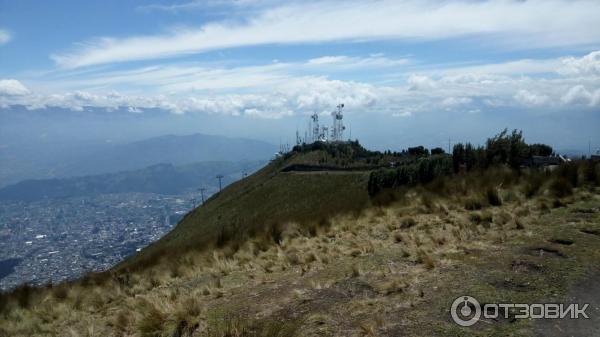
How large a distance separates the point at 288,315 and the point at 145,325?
2245 millimetres

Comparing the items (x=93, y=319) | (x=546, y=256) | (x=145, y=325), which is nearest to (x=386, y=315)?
(x=546, y=256)

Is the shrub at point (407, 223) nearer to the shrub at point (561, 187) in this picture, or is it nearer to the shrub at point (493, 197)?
the shrub at point (493, 197)

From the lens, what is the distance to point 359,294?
7.30m

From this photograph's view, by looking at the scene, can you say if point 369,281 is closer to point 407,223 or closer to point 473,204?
point 407,223

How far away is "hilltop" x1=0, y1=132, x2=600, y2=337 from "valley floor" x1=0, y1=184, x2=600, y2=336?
0.03 meters

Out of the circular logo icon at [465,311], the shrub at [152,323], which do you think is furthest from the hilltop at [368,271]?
the circular logo icon at [465,311]

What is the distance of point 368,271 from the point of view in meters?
8.30

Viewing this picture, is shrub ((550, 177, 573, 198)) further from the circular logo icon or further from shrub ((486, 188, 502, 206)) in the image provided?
the circular logo icon

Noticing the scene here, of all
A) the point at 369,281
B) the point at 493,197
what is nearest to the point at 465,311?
the point at 369,281

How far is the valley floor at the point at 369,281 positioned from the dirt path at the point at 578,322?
0.02 m

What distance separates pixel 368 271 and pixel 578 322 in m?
3.50

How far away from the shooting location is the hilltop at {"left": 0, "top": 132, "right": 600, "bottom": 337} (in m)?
6.44

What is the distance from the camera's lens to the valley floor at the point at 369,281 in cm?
620

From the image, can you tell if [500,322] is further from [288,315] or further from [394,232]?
[394,232]
